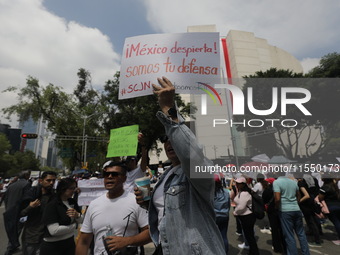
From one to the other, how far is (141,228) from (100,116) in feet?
88.4

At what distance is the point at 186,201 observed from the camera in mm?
1491

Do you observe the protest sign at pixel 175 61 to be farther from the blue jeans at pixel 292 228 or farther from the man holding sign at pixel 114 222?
the blue jeans at pixel 292 228

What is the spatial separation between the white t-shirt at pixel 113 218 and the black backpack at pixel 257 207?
3.27 meters

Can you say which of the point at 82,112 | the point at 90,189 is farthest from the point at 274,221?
the point at 82,112

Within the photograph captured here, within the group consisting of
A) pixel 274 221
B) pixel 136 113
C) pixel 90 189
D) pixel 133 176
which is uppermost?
pixel 136 113

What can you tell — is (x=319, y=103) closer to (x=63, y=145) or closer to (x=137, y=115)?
(x=137, y=115)

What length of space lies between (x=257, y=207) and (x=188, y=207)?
394cm

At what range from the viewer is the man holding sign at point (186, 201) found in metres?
1.34

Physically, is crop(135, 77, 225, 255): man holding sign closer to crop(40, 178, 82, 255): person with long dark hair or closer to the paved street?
crop(40, 178, 82, 255): person with long dark hair

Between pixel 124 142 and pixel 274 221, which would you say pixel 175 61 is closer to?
pixel 124 142

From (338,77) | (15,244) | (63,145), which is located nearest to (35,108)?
(63,145)

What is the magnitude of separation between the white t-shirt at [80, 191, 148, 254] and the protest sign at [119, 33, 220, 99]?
3.91 ft

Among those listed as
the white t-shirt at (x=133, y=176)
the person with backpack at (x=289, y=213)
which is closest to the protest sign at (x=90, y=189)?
the white t-shirt at (x=133, y=176)

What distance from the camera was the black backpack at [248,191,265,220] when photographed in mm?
4753
